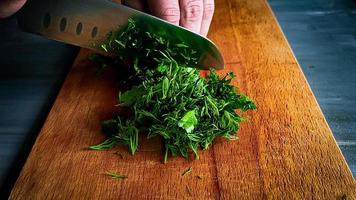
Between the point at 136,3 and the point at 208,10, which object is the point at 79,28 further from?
the point at 208,10

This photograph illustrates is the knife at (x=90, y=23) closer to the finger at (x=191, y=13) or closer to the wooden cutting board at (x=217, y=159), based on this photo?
the finger at (x=191, y=13)

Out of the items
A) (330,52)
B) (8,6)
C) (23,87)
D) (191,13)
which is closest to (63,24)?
(8,6)

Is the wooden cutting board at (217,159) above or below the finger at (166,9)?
below

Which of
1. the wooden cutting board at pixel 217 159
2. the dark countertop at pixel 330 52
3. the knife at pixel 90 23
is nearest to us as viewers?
the wooden cutting board at pixel 217 159

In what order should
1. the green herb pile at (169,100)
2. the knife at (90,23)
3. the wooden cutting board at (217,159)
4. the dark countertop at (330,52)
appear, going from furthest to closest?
1. the dark countertop at (330,52)
2. the knife at (90,23)
3. the green herb pile at (169,100)
4. the wooden cutting board at (217,159)

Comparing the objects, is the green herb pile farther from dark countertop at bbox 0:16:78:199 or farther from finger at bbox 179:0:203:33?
dark countertop at bbox 0:16:78:199

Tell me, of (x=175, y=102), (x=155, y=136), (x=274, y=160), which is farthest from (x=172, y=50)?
(x=274, y=160)

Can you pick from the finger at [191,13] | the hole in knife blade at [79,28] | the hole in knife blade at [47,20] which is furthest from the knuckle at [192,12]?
the hole in knife blade at [47,20]

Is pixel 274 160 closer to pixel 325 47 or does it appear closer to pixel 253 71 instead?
pixel 253 71
